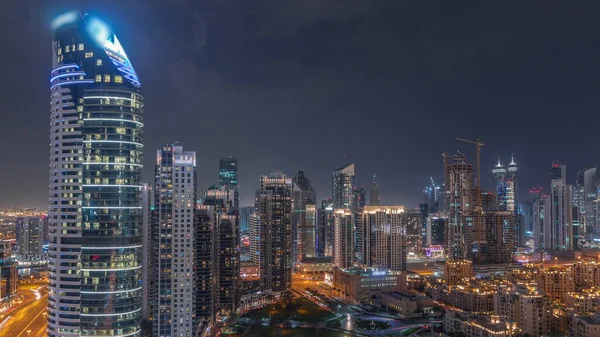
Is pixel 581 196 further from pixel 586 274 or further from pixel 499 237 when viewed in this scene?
pixel 586 274

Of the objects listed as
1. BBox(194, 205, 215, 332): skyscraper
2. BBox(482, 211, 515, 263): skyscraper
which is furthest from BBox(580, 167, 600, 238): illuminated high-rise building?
BBox(194, 205, 215, 332): skyscraper

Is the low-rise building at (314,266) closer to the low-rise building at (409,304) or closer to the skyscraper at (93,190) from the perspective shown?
the low-rise building at (409,304)

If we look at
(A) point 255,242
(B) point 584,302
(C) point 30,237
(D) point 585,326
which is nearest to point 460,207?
(A) point 255,242

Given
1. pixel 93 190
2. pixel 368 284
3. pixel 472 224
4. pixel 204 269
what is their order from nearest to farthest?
pixel 93 190 < pixel 204 269 < pixel 368 284 < pixel 472 224

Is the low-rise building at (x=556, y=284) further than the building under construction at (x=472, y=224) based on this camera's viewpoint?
No

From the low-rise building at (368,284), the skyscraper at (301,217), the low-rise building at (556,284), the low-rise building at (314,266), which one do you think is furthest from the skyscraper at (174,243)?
the skyscraper at (301,217)

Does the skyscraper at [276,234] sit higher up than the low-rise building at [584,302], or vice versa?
the skyscraper at [276,234]
